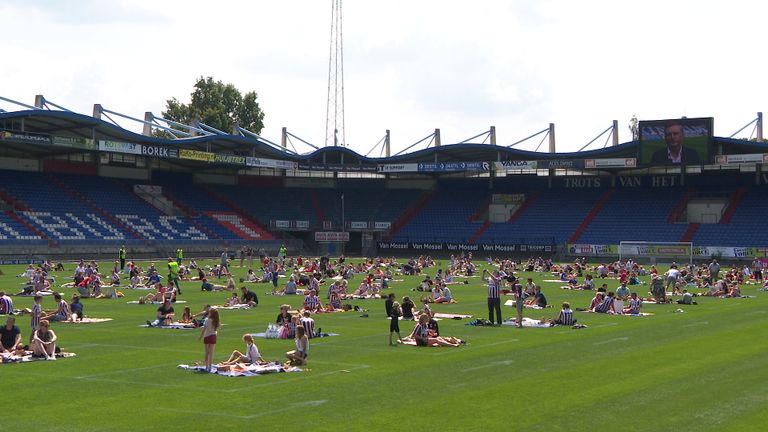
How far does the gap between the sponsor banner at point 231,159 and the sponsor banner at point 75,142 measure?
1273 centimetres

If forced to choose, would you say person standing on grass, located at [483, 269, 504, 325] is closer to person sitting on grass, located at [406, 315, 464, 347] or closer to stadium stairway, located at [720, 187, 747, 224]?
A: person sitting on grass, located at [406, 315, 464, 347]

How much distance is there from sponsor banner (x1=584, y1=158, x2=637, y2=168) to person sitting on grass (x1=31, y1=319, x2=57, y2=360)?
2689 inches

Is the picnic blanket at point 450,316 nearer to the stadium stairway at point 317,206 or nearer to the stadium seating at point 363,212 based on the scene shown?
the stadium seating at point 363,212

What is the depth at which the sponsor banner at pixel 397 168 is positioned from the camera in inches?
3794

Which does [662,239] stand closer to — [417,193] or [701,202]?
[701,202]

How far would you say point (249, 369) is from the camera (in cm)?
2181

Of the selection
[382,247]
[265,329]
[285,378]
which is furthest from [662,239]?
[285,378]

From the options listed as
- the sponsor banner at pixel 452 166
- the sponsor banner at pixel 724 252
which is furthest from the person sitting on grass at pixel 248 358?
the sponsor banner at pixel 452 166

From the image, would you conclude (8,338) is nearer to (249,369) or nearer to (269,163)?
(249,369)

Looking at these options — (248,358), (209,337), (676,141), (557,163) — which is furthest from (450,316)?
(557,163)

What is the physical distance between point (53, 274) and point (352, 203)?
154 ft

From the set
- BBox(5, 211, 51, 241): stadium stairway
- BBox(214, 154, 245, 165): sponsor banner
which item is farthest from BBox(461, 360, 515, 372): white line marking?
BBox(214, 154, 245, 165): sponsor banner

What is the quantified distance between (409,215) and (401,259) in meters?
15.7

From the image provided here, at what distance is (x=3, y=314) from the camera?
112 ft
